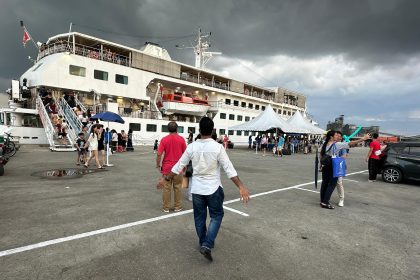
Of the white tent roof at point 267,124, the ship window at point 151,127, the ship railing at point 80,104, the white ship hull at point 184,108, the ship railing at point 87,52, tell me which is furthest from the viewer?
the white ship hull at point 184,108

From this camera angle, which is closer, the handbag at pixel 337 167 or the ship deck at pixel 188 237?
the ship deck at pixel 188 237

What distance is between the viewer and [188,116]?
33.1m

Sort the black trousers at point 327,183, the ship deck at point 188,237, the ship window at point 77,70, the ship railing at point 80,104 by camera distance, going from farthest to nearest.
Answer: the ship window at point 77,70
the ship railing at point 80,104
the black trousers at point 327,183
the ship deck at point 188,237

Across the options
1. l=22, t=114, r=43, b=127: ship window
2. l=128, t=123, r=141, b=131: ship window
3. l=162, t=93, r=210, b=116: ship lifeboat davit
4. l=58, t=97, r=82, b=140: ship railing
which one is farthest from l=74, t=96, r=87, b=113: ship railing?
l=162, t=93, r=210, b=116: ship lifeboat davit

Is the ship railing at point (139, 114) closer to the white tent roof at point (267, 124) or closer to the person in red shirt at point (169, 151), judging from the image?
the white tent roof at point (267, 124)

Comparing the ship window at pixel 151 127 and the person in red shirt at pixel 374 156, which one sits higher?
the ship window at pixel 151 127

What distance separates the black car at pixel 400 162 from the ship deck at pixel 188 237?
303 centimetres

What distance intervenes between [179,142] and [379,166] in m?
9.06

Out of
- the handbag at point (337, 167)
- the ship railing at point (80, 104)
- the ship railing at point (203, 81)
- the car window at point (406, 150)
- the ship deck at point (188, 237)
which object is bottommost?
the ship deck at point (188, 237)

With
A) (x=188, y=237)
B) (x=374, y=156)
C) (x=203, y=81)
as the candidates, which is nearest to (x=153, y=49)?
(x=203, y=81)

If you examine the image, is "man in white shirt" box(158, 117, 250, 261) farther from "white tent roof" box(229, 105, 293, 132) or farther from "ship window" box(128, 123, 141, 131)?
"ship window" box(128, 123, 141, 131)

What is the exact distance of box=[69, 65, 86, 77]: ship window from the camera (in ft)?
72.7

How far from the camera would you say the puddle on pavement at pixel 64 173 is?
814cm

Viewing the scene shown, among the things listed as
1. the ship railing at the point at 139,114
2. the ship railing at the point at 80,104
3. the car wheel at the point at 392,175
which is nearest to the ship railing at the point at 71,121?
the ship railing at the point at 80,104
